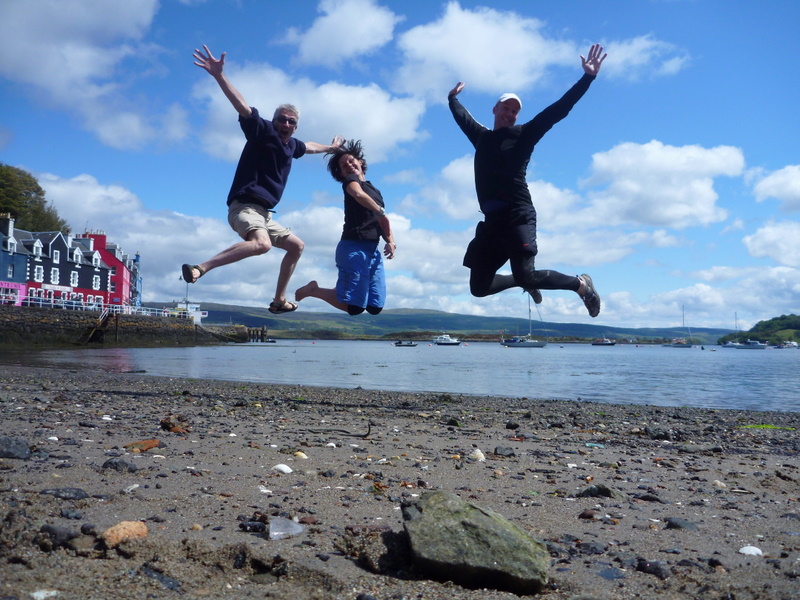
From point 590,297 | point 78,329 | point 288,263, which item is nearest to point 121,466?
point 288,263

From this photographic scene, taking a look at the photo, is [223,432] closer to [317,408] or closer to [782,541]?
[317,408]

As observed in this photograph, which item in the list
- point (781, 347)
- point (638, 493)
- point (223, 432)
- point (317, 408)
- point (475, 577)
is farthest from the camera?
point (781, 347)

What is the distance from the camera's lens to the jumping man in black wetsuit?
18.0ft

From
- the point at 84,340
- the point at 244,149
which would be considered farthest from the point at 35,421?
the point at 84,340

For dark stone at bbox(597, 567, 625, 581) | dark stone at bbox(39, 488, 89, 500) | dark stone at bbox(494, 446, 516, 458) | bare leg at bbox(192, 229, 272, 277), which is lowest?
dark stone at bbox(494, 446, 516, 458)

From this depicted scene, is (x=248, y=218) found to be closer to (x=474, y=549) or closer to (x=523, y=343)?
(x=474, y=549)

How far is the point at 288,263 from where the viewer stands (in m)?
6.45

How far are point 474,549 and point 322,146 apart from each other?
4817 millimetres

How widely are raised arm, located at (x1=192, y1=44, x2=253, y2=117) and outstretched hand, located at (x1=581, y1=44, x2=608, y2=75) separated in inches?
122

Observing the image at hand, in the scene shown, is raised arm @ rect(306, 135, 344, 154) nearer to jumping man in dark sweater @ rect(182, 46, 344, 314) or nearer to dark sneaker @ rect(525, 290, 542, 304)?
jumping man in dark sweater @ rect(182, 46, 344, 314)

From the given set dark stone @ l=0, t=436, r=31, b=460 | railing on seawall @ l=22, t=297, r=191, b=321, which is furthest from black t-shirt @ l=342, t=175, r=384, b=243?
railing on seawall @ l=22, t=297, r=191, b=321

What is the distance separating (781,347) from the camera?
493 ft

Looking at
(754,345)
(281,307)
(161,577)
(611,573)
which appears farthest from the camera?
(754,345)

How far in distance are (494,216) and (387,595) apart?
3.94 m
